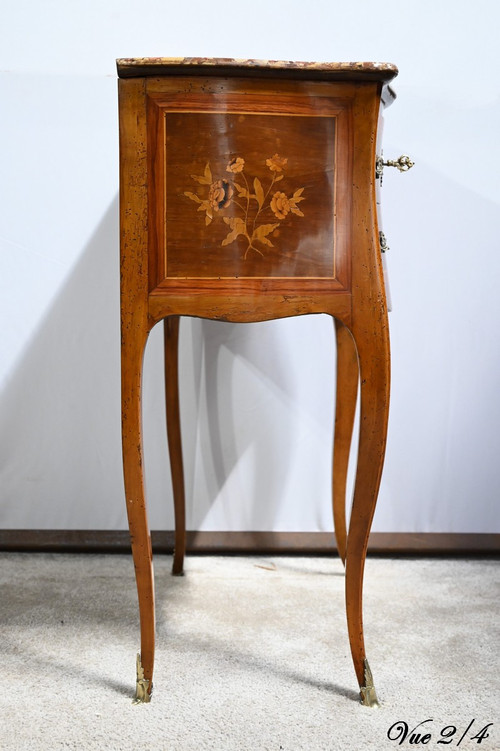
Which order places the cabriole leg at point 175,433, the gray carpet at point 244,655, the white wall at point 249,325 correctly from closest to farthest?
the gray carpet at point 244,655, the cabriole leg at point 175,433, the white wall at point 249,325

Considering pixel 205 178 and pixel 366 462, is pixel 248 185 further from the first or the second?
pixel 366 462

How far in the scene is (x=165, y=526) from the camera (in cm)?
154

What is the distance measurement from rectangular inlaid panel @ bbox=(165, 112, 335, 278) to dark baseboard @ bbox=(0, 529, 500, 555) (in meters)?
0.78

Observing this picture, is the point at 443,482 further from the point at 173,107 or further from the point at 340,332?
the point at 173,107

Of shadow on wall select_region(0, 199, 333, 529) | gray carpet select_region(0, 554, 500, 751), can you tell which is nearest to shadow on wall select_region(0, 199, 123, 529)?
shadow on wall select_region(0, 199, 333, 529)

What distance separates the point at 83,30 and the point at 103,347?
0.64 m

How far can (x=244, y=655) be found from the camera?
105 centimetres

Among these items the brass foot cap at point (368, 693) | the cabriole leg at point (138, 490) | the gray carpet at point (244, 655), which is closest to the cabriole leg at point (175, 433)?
the gray carpet at point (244, 655)

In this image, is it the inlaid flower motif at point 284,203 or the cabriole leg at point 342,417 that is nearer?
the inlaid flower motif at point 284,203

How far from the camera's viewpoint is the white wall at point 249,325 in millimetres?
1469

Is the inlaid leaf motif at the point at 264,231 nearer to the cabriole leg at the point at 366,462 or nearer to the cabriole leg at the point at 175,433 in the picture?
the cabriole leg at the point at 366,462

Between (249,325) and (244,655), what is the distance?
699 mm

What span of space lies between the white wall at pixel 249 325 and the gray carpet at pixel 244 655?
0.53ft

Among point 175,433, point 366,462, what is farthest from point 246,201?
point 175,433
